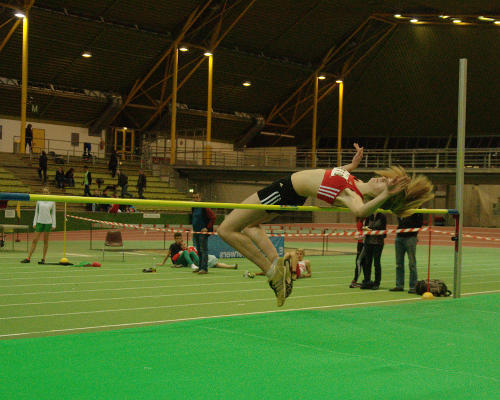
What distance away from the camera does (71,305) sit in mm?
9133

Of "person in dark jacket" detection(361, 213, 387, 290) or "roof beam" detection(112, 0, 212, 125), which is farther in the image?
"roof beam" detection(112, 0, 212, 125)

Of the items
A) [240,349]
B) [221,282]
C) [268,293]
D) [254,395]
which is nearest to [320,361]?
[240,349]

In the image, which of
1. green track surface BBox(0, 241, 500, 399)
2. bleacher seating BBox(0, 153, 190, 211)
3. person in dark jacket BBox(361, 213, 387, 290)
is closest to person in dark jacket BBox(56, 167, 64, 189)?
→ bleacher seating BBox(0, 153, 190, 211)

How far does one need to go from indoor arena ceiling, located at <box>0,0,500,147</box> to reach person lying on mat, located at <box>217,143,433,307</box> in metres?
27.6

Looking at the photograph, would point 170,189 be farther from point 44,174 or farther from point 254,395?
point 254,395

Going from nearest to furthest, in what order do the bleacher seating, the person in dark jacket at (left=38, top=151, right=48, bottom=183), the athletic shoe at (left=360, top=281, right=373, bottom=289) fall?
the athletic shoe at (left=360, top=281, right=373, bottom=289)
the bleacher seating
the person in dark jacket at (left=38, top=151, right=48, bottom=183)

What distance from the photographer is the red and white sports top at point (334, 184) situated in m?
5.99

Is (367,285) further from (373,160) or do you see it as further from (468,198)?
(468,198)

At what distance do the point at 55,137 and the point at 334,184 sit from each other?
1395 inches

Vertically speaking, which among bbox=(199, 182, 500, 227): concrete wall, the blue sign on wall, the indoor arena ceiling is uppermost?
the indoor arena ceiling

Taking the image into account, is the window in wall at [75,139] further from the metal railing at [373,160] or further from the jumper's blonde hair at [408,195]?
the jumper's blonde hair at [408,195]

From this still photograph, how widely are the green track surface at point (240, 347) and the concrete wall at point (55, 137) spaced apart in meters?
28.5

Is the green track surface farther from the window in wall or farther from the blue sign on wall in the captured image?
the window in wall

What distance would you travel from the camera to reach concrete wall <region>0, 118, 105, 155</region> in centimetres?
3697
